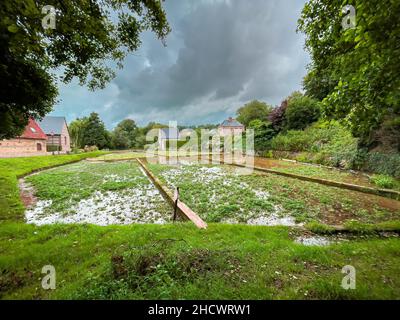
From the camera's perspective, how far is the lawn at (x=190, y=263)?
6.12 feet

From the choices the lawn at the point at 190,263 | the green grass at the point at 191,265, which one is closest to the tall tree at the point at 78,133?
the lawn at the point at 190,263

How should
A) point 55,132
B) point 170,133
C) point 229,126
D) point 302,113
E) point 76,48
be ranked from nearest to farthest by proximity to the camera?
point 76,48, point 302,113, point 55,132, point 229,126, point 170,133

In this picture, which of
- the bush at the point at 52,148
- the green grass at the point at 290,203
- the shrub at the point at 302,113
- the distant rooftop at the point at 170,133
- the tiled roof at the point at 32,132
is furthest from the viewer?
the distant rooftop at the point at 170,133

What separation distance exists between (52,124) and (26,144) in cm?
966

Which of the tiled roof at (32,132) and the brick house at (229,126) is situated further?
the brick house at (229,126)

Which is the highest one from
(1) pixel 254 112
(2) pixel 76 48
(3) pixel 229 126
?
(1) pixel 254 112

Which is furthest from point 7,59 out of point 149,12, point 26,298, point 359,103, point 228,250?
point 359,103

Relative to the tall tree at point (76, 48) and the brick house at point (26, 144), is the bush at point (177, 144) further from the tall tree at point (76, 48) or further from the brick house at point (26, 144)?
the tall tree at point (76, 48)

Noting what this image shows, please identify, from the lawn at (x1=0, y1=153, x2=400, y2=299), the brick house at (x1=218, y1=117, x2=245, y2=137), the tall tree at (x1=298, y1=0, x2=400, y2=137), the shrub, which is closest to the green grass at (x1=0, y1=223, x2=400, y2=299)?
the lawn at (x1=0, y1=153, x2=400, y2=299)

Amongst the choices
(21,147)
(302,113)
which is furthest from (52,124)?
(302,113)

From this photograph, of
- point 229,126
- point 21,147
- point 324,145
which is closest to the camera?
point 324,145

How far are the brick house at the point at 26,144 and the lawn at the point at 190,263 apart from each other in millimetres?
21420

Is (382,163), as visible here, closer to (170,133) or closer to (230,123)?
(230,123)

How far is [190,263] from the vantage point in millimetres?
2293
